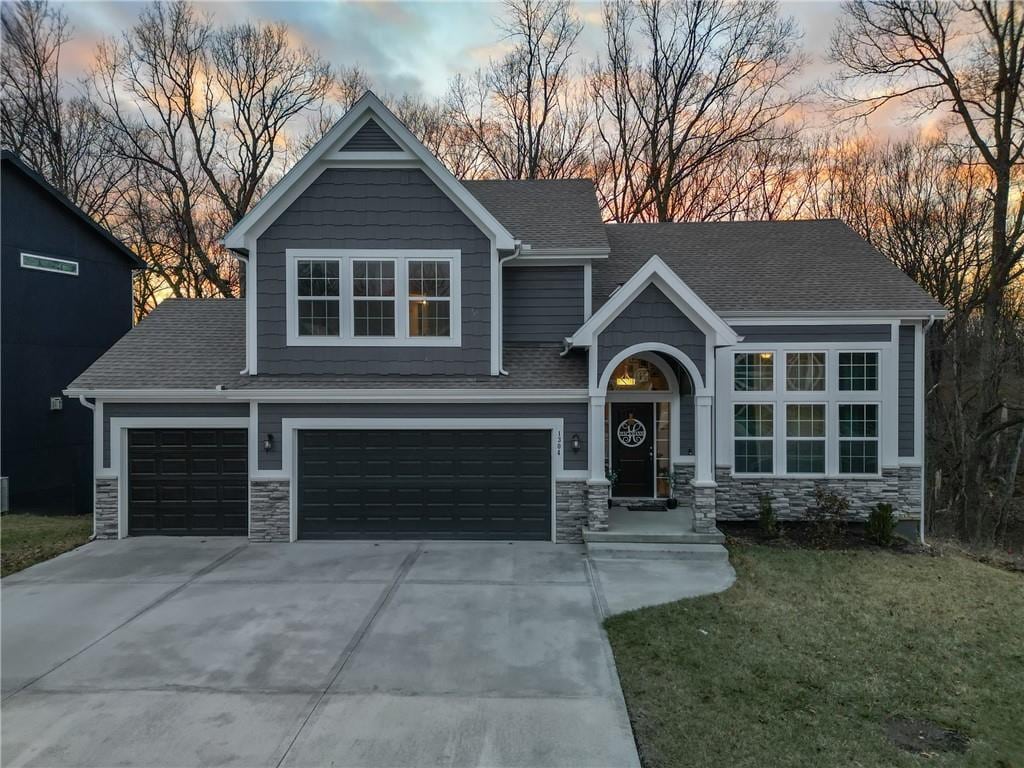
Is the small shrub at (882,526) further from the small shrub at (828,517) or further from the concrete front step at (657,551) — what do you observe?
the concrete front step at (657,551)

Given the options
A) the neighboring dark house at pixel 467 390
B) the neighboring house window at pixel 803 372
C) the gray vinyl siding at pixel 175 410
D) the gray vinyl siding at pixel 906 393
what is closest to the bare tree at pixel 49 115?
the neighboring dark house at pixel 467 390

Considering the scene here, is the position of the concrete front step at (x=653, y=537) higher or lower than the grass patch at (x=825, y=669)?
higher

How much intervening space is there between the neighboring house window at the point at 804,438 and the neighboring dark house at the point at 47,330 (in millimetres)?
16179

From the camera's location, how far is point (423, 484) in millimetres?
10109

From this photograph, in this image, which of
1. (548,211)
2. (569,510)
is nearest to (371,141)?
(548,211)

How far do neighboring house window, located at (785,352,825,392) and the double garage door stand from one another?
4806mm

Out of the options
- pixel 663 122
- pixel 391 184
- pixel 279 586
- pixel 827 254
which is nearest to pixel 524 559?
pixel 279 586

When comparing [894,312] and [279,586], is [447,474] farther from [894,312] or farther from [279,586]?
[894,312]

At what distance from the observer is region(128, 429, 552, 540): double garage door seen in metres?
10.1

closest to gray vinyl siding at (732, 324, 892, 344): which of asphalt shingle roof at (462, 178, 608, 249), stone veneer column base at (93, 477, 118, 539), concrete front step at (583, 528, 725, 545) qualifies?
asphalt shingle roof at (462, 178, 608, 249)

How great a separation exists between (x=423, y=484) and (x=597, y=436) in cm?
308

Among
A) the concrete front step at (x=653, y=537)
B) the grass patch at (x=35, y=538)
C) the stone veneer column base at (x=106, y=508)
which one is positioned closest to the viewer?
the grass patch at (x=35, y=538)

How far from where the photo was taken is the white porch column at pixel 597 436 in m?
9.69

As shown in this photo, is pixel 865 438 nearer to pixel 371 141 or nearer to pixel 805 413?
pixel 805 413
